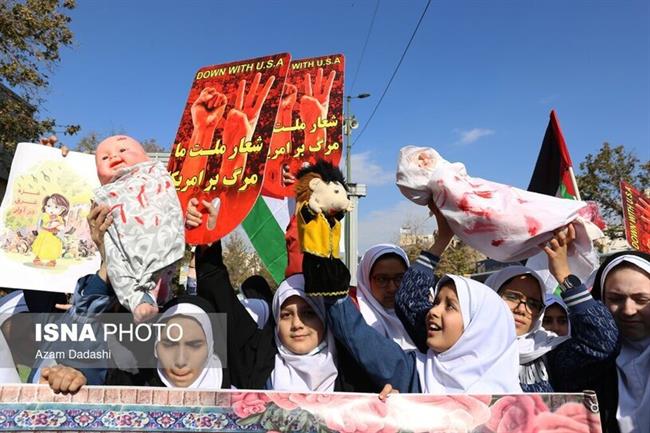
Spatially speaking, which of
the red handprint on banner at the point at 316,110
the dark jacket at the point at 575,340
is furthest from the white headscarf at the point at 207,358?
the red handprint on banner at the point at 316,110

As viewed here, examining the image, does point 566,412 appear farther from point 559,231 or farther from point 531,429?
point 559,231

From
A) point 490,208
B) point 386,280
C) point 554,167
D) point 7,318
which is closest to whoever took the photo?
point 490,208

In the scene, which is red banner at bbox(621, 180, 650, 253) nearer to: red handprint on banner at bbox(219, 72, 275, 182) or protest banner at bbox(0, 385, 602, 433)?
protest banner at bbox(0, 385, 602, 433)

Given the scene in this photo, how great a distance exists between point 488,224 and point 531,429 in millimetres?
767

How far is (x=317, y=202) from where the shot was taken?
1876 mm

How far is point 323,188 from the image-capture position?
6.22ft

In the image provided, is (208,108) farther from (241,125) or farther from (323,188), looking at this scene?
(323,188)

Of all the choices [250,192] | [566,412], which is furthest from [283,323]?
[566,412]

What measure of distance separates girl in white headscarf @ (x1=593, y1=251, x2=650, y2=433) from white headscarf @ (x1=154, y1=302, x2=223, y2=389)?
1.58m

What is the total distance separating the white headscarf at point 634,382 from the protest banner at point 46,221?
2496mm

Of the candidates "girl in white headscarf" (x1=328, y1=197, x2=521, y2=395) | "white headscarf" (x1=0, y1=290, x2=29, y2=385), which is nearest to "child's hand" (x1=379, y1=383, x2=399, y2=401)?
"girl in white headscarf" (x1=328, y1=197, x2=521, y2=395)

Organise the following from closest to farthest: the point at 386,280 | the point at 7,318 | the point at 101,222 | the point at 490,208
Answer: the point at 101,222
the point at 490,208
the point at 7,318
the point at 386,280

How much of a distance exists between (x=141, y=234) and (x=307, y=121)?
265 cm

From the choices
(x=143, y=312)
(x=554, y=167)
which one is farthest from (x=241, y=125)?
(x=554, y=167)
